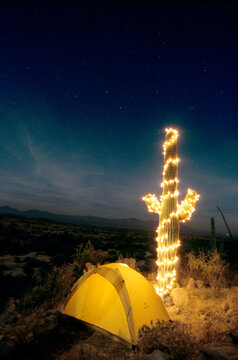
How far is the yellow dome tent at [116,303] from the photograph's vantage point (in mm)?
4094

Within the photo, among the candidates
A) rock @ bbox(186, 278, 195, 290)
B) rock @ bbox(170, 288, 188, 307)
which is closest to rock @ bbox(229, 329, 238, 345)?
rock @ bbox(170, 288, 188, 307)

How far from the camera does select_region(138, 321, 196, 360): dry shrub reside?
3.12m

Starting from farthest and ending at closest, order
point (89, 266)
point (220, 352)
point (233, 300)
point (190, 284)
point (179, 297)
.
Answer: point (89, 266), point (190, 284), point (179, 297), point (233, 300), point (220, 352)

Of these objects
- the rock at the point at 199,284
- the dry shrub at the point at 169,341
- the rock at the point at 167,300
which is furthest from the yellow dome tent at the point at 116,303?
the rock at the point at 199,284

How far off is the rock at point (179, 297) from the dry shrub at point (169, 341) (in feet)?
6.77

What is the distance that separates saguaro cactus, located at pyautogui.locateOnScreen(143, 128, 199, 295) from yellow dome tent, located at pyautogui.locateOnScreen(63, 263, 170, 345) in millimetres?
1412

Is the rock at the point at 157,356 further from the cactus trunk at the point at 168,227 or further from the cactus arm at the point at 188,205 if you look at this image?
the cactus arm at the point at 188,205

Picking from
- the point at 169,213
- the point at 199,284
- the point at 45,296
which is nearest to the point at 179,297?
the point at 199,284

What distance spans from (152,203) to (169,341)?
390cm

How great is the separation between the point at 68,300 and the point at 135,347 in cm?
204

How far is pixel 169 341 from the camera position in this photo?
3.26 meters

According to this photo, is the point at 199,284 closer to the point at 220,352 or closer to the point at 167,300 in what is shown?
the point at 167,300

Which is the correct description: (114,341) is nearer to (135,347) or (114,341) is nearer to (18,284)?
(135,347)

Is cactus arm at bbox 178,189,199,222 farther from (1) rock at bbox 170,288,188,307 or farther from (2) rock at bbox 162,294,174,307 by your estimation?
(2) rock at bbox 162,294,174,307
